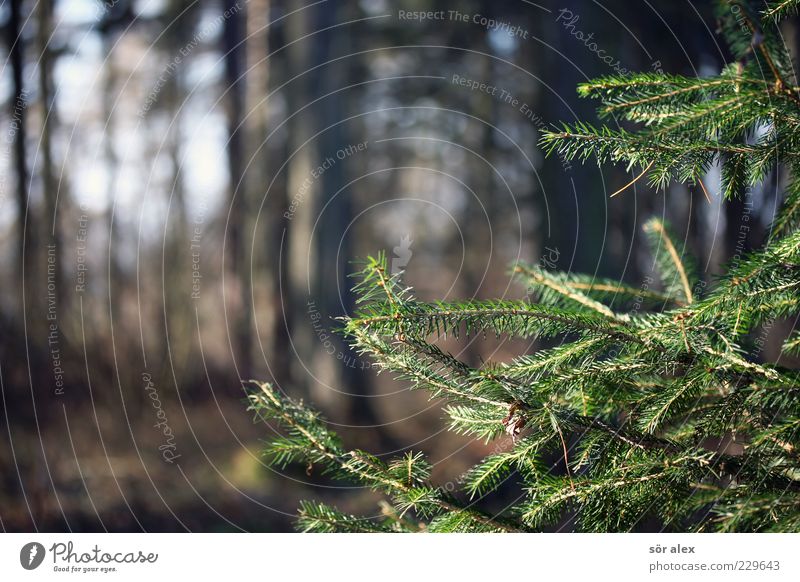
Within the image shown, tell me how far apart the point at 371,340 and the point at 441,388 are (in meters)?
0.14

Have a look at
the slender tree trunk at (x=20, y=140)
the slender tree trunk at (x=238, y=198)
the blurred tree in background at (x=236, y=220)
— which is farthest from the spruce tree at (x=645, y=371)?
the slender tree trunk at (x=238, y=198)

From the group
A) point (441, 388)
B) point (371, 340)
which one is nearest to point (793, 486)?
point (441, 388)

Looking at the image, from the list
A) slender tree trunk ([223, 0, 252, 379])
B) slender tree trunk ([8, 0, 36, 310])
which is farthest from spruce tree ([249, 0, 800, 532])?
slender tree trunk ([223, 0, 252, 379])

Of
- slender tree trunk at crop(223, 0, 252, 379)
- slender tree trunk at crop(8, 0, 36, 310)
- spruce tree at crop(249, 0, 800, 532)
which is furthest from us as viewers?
slender tree trunk at crop(223, 0, 252, 379)

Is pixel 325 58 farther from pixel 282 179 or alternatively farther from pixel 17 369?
pixel 282 179

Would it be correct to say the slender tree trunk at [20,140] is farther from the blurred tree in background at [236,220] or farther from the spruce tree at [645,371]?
the spruce tree at [645,371]

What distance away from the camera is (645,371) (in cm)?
96
